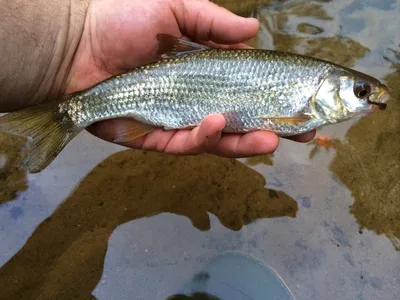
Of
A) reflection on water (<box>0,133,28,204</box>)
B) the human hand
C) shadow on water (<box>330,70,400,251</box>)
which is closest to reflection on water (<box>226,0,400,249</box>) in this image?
shadow on water (<box>330,70,400,251</box>)

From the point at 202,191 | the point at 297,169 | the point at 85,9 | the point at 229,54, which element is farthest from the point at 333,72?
the point at 85,9

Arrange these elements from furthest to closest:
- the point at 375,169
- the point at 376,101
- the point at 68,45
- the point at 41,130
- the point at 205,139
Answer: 1. the point at 375,169
2. the point at 68,45
3. the point at 41,130
4. the point at 376,101
5. the point at 205,139

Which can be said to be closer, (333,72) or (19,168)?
(333,72)

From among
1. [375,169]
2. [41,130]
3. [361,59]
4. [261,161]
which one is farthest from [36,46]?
[361,59]

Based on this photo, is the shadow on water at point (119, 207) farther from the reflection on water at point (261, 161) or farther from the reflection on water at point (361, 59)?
the reflection on water at point (361, 59)

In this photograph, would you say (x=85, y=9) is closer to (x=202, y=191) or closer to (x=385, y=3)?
(x=202, y=191)

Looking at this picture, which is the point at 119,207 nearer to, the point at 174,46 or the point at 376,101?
the point at 174,46
